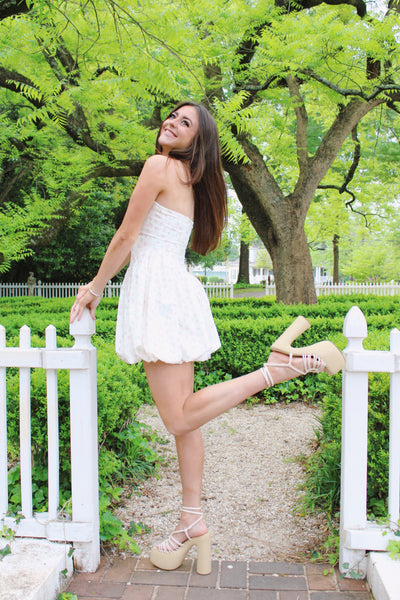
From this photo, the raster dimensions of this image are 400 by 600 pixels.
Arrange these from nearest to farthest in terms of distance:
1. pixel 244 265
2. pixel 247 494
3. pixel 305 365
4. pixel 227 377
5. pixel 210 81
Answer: pixel 305 365 < pixel 247 494 < pixel 227 377 < pixel 210 81 < pixel 244 265

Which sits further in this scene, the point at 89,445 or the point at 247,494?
the point at 247,494

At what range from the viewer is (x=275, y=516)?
9.59ft

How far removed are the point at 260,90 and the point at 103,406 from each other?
5855mm

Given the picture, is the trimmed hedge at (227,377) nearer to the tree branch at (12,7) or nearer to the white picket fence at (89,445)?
the white picket fence at (89,445)

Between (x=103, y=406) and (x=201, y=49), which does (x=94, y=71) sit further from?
(x=103, y=406)

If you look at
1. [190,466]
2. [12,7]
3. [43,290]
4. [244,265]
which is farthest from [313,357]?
[244,265]

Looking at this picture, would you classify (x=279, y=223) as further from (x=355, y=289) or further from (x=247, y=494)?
(x=355, y=289)

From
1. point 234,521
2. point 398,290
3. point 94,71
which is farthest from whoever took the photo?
point 398,290

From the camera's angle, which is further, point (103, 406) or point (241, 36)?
point (241, 36)

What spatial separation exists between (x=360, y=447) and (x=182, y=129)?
1.69m

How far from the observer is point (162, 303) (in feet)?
6.96

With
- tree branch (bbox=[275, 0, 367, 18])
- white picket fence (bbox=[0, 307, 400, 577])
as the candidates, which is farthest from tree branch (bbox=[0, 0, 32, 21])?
tree branch (bbox=[275, 0, 367, 18])

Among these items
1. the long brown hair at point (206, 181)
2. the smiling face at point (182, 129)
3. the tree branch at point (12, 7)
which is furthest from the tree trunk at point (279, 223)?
the smiling face at point (182, 129)

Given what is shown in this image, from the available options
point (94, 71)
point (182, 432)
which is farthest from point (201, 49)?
point (182, 432)
